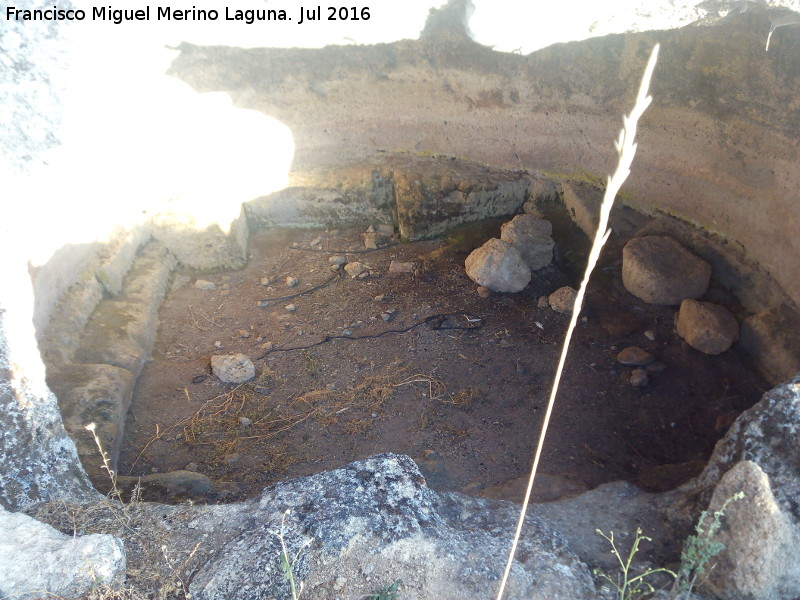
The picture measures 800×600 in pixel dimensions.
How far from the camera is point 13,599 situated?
1.70 metres

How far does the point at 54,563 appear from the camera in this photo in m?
1.79

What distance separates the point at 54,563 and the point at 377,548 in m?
0.97

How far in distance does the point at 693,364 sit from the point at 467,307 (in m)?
1.60

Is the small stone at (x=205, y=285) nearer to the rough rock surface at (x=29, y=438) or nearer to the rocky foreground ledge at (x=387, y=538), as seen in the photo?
the rough rock surface at (x=29, y=438)

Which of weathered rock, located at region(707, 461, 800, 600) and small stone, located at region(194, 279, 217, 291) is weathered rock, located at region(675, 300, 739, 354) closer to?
weathered rock, located at region(707, 461, 800, 600)

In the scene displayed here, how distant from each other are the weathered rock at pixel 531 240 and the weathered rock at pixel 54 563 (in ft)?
12.1

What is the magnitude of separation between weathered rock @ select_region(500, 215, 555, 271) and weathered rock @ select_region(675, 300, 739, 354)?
1.16 m

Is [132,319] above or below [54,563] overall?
below

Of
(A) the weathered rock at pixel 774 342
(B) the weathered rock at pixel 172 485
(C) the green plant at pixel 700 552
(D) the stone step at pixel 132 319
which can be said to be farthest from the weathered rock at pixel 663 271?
(D) the stone step at pixel 132 319

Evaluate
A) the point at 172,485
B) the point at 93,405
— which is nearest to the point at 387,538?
the point at 172,485

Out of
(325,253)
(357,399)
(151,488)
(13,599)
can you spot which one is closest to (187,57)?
(325,253)

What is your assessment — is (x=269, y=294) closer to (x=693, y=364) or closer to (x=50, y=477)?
(x=50, y=477)

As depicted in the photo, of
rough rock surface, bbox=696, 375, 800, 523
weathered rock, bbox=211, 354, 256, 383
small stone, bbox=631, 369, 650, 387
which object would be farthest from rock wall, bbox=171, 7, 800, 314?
weathered rock, bbox=211, 354, 256, 383

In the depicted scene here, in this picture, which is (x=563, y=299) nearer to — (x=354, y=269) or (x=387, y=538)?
(x=354, y=269)
